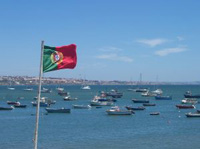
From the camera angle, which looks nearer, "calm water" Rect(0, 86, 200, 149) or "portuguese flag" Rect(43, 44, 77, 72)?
"portuguese flag" Rect(43, 44, 77, 72)

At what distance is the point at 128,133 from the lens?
59.2 m

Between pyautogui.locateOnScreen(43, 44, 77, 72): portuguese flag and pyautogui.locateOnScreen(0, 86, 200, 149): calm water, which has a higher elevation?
pyautogui.locateOnScreen(43, 44, 77, 72): portuguese flag

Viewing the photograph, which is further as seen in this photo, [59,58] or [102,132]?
[102,132]

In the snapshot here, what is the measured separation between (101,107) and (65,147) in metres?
61.5

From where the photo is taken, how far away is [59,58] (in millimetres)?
17984

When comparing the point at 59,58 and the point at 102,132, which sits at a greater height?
the point at 59,58

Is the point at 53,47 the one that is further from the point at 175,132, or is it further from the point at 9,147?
the point at 175,132

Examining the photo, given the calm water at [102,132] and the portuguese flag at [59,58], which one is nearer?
the portuguese flag at [59,58]

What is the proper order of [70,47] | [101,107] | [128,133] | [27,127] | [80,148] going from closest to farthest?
[70,47], [80,148], [128,133], [27,127], [101,107]

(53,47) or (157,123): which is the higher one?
(53,47)

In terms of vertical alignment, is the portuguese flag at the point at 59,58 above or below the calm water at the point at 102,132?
above

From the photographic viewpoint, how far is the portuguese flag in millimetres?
17922

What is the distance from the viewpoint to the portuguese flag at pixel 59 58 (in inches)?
706

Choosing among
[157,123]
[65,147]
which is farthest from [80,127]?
[65,147]
